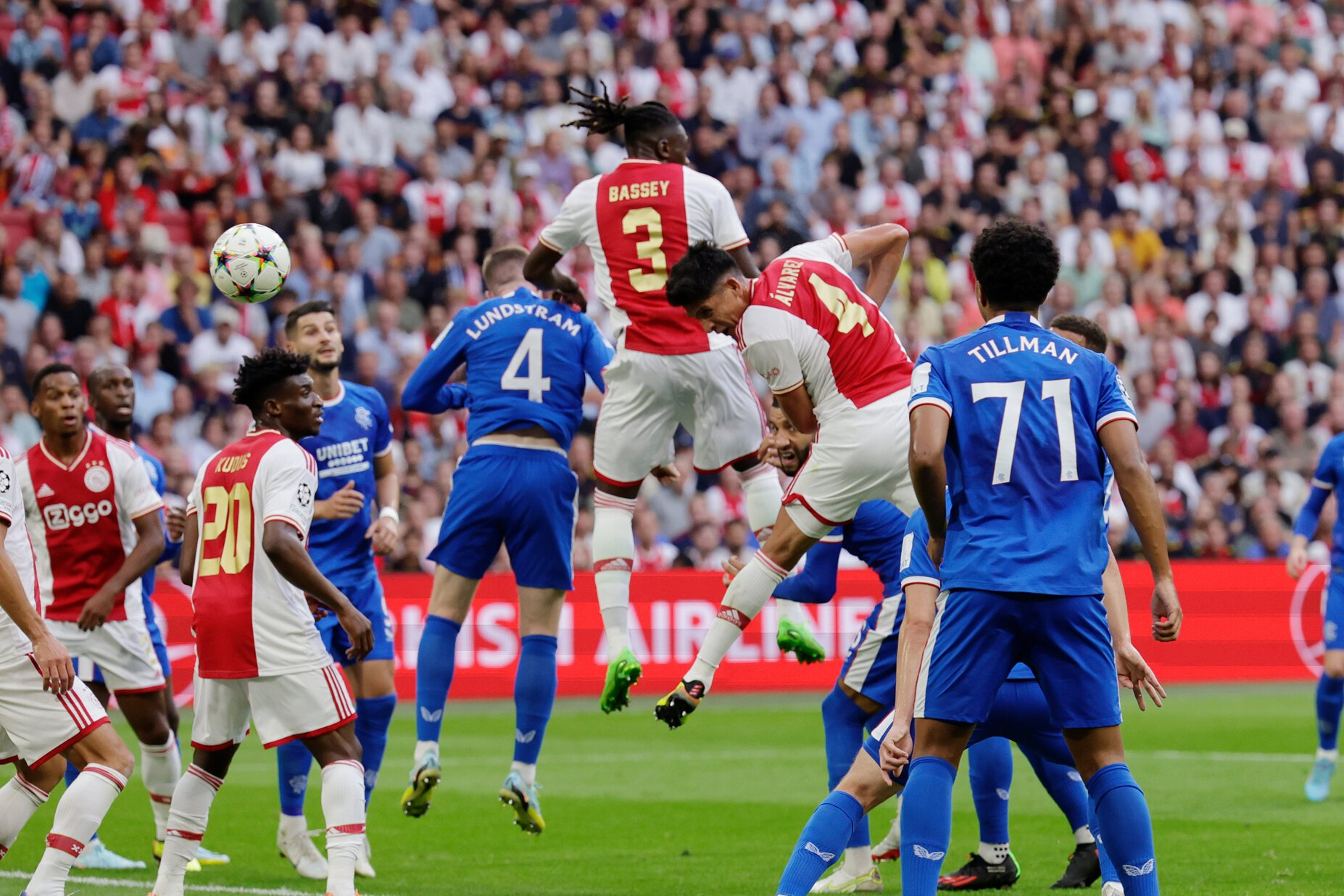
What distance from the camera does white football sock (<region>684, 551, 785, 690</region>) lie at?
8.57 meters

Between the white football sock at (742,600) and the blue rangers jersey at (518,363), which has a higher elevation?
the blue rangers jersey at (518,363)

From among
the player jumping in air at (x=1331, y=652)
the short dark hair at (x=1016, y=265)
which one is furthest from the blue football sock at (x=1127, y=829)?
the player jumping in air at (x=1331, y=652)

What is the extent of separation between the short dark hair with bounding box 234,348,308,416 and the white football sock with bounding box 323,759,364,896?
1.60 meters

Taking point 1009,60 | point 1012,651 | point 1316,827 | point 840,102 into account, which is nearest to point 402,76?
point 840,102

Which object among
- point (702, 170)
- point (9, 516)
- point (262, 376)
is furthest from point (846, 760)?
point (702, 170)

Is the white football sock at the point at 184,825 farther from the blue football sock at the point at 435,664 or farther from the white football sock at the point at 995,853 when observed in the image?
the white football sock at the point at 995,853

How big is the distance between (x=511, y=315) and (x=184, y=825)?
359cm

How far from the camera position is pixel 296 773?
30.7ft

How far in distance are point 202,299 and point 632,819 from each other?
33.0ft

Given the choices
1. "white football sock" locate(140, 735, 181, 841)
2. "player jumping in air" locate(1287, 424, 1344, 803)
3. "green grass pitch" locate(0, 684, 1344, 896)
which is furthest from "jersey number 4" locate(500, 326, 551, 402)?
"player jumping in air" locate(1287, 424, 1344, 803)

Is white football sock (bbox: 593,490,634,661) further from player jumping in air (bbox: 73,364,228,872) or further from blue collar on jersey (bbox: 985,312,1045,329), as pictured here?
blue collar on jersey (bbox: 985,312,1045,329)

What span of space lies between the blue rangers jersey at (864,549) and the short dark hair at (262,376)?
9.06 ft

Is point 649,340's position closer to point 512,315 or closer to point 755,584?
point 512,315

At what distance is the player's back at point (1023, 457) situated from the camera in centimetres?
610
